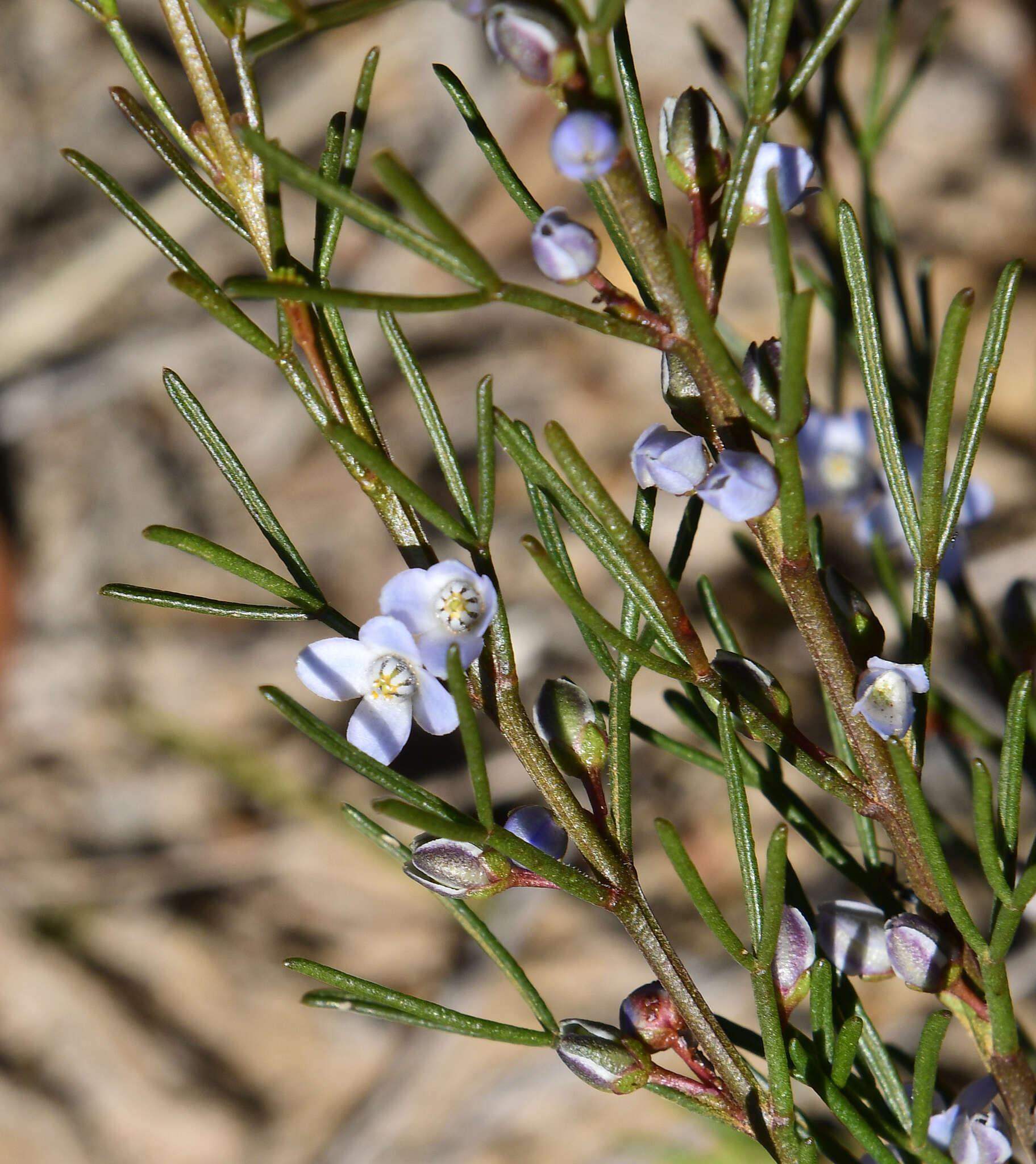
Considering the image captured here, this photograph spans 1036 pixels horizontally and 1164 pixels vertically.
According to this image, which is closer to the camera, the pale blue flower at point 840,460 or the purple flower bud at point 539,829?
the purple flower bud at point 539,829

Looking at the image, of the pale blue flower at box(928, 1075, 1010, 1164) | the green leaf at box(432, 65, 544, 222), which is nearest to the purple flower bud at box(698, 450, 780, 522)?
the green leaf at box(432, 65, 544, 222)

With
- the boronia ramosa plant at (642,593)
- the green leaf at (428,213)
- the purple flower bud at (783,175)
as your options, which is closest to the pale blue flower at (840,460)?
the boronia ramosa plant at (642,593)

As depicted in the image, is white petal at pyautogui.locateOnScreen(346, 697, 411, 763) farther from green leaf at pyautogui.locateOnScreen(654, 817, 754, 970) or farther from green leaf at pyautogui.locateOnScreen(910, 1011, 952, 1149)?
green leaf at pyautogui.locateOnScreen(910, 1011, 952, 1149)

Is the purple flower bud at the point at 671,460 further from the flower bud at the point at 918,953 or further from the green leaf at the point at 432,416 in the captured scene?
the flower bud at the point at 918,953

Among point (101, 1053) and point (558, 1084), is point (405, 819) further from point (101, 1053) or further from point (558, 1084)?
point (101, 1053)

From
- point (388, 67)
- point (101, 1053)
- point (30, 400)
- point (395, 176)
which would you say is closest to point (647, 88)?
point (388, 67)

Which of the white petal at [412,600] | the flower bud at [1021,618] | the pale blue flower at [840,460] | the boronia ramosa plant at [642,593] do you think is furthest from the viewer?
the pale blue flower at [840,460]

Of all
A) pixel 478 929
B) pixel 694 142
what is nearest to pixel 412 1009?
pixel 478 929
